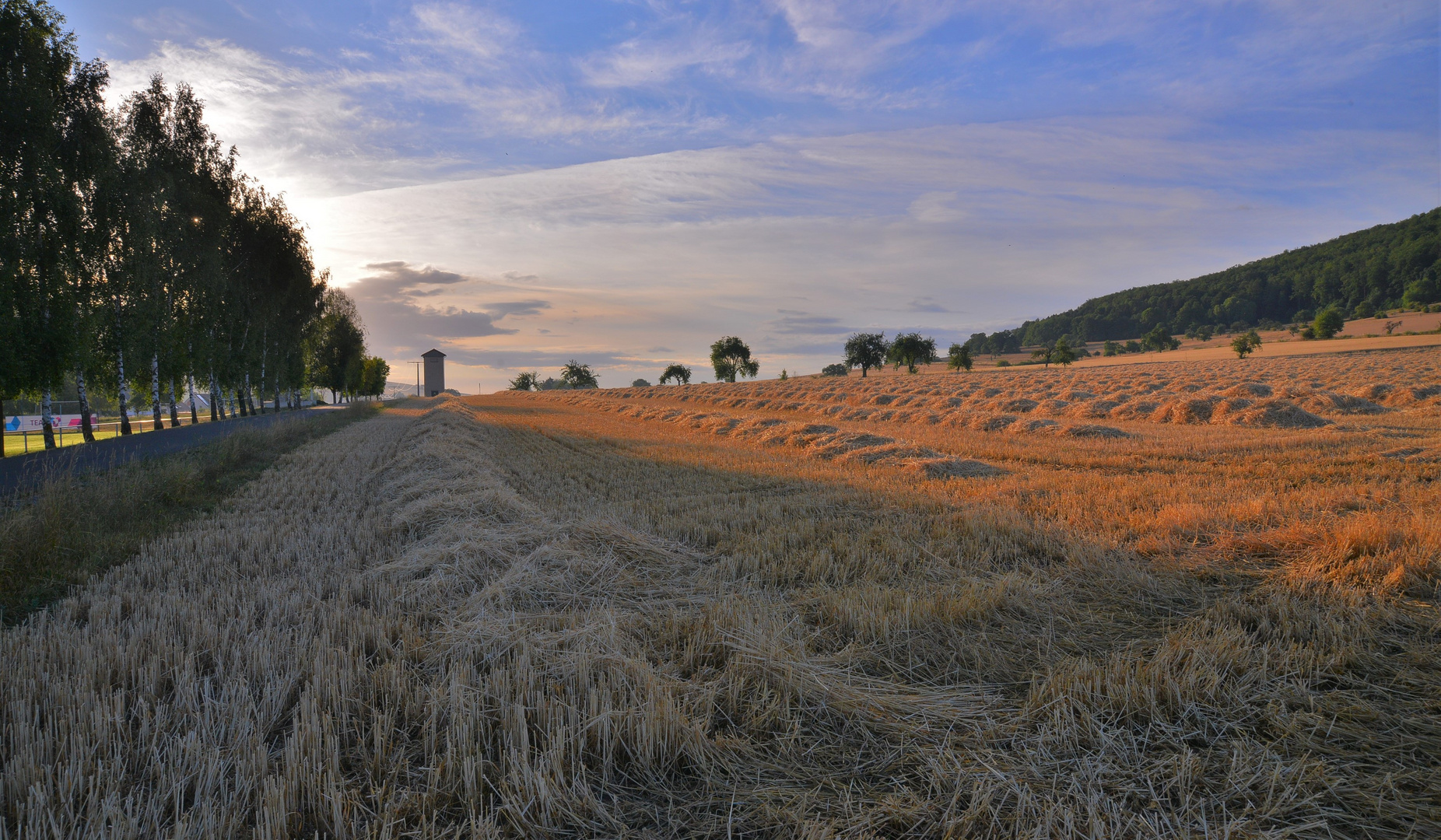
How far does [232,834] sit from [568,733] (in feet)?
4.56

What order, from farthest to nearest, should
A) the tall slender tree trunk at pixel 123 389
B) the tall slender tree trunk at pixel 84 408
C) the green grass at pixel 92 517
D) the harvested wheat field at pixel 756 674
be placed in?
the tall slender tree trunk at pixel 123 389, the tall slender tree trunk at pixel 84 408, the green grass at pixel 92 517, the harvested wheat field at pixel 756 674

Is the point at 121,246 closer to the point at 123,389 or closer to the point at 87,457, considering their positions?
the point at 123,389

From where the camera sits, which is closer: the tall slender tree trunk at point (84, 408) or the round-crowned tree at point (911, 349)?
the tall slender tree trunk at point (84, 408)

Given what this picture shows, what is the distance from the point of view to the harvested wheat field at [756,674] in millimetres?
2699

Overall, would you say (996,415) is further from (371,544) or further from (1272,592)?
(371,544)

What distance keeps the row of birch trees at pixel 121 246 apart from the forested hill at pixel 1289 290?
147821 millimetres

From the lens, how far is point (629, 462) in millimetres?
15250

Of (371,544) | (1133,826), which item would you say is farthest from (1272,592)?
(371,544)

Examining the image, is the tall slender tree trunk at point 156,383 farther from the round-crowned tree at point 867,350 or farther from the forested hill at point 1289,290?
the forested hill at point 1289,290

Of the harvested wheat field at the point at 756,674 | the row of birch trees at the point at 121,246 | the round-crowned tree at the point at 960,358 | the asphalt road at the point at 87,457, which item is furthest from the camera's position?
the round-crowned tree at the point at 960,358

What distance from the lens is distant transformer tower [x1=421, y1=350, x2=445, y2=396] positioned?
113500mm

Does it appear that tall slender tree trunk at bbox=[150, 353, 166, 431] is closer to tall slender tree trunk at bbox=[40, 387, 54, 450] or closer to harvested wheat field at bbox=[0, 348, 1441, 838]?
tall slender tree trunk at bbox=[40, 387, 54, 450]

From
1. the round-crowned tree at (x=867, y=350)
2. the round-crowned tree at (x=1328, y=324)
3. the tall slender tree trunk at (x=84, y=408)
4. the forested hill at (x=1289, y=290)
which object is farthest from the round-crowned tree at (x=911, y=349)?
the tall slender tree trunk at (x=84, y=408)

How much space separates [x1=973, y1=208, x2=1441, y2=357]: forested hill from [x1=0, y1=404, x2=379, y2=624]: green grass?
149 m
